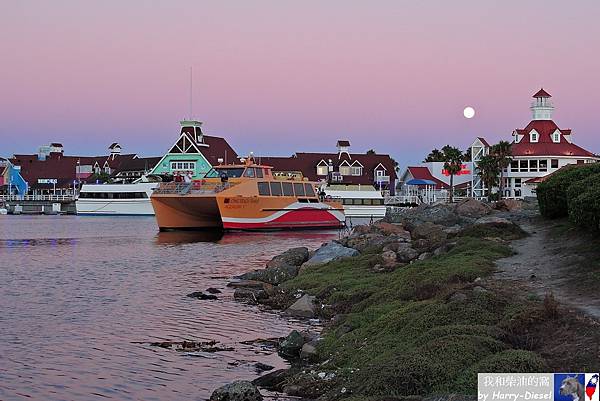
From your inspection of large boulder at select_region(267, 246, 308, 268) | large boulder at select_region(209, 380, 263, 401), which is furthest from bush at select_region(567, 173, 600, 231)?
large boulder at select_region(267, 246, 308, 268)

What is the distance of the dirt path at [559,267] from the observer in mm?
13203

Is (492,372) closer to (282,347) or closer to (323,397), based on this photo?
(323,397)

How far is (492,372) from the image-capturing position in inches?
355

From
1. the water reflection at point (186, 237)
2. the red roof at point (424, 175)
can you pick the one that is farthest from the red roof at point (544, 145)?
the water reflection at point (186, 237)

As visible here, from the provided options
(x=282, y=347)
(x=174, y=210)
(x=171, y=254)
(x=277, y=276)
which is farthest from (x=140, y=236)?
(x=282, y=347)

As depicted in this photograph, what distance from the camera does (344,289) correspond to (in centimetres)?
1961

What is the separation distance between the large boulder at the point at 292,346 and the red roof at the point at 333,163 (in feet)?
280

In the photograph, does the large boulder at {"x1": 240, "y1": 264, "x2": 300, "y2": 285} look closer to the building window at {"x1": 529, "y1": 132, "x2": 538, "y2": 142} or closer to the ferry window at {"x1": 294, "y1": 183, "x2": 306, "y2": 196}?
the ferry window at {"x1": 294, "y1": 183, "x2": 306, "y2": 196}

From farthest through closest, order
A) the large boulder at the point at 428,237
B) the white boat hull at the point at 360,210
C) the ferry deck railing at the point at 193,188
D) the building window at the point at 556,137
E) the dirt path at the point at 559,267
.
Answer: the white boat hull at the point at 360,210, the building window at the point at 556,137, the ferry deck railing at the point at 193,188, the large boulder at the point at 428,237, the dirt path at the point at 559,267

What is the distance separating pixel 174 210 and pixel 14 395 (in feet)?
150

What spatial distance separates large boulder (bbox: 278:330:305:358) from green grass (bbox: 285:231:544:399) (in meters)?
0.53

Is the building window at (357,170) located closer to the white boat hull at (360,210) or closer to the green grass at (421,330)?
the white boat hull at (360,210)

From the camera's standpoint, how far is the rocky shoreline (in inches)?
432
